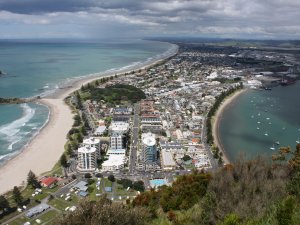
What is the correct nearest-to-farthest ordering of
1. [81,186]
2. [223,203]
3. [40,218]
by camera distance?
[223,203] → [40,218] → [81,186]

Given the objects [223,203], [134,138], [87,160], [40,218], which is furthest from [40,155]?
[223,203]

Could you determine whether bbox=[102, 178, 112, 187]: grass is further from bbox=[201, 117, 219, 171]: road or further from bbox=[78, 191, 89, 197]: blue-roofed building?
bbox=[201, 117, 219, 171]: road

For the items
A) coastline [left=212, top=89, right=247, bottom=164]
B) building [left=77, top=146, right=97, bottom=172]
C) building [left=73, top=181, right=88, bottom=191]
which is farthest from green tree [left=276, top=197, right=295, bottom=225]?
coastline [left=212, top=89, right=247, bottom=164]

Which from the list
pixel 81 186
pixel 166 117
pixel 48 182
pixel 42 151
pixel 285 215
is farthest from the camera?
pixel 166 117

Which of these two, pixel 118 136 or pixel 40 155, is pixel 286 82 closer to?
pixel 118 136

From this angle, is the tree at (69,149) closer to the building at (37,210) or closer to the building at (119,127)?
the building at (119,127)

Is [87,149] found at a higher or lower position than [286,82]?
lower

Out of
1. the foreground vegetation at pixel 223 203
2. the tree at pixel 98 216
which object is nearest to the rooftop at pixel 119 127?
the foreground vegetation at pixel 223 203

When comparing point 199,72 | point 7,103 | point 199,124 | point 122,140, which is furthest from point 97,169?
point 199,72
